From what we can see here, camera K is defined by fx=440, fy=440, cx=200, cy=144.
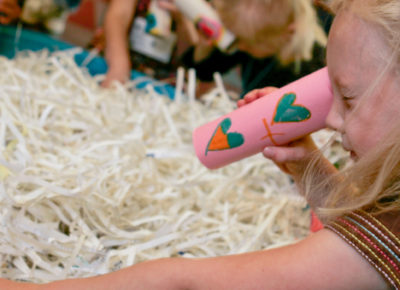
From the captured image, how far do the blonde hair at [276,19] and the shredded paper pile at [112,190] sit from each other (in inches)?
8.5

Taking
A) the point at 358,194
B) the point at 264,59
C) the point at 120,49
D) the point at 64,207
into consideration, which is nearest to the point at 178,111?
Result: the point at 264,59

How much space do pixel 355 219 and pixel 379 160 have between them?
0.22 ft

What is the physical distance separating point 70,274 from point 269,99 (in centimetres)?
37

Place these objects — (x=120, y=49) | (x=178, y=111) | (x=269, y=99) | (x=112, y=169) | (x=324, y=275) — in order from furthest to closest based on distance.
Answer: (x=120, y=49) → (x=178, y=111) → (x=112, y=169) → (x=269, y=99) → (x=324, y=275)

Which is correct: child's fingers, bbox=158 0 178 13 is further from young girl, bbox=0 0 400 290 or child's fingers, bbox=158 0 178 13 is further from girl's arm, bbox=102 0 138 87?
young girl, bbox=0 0 400 290

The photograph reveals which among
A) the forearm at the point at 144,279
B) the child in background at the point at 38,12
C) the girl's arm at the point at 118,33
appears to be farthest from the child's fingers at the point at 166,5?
the forearm at the point at 144,279

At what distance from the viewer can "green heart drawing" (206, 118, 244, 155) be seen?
24.5 inches

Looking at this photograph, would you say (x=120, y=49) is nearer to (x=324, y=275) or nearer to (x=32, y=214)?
(x=32, y=214)

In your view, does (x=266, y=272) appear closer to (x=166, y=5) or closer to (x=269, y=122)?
(x=269, y=122)

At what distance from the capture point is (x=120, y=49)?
1492mm

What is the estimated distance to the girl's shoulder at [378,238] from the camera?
43 cm

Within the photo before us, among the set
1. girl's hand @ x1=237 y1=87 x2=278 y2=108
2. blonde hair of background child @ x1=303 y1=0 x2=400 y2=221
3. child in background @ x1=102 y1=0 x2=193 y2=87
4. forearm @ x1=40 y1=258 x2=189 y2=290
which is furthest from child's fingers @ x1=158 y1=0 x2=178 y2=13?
forearm @ x1=40 y1=258 x2=189 y2=290

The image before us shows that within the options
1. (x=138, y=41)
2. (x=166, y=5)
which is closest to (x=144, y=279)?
(x=166, y=5)

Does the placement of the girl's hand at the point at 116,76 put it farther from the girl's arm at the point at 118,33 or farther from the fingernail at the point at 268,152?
the fingernail at the point at 268,152
